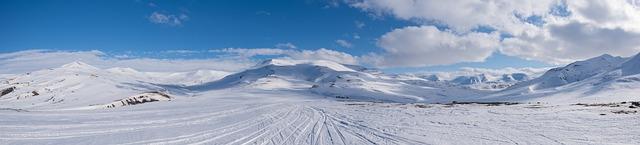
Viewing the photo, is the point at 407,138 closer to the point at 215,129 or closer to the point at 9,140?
the point at 215,129

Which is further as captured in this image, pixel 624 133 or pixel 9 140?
pixel 624 133

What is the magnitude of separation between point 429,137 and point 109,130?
50.4 feet

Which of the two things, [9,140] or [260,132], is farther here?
[260,132]

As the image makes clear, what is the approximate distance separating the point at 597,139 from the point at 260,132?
14.6 m

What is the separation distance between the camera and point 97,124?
28469 millimetres

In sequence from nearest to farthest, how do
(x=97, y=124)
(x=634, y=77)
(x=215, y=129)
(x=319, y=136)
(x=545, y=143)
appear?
(x=545, y=143), (x=319, y=136), (x=215, y=129), (x=97, y=124), (x=634, y=77)

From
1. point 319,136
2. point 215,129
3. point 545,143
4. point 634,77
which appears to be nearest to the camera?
point 545,143

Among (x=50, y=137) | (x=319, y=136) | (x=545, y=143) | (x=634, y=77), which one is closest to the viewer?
(x=545, y=143)

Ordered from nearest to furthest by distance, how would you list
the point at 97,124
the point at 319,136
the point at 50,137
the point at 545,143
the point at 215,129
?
1. the point at 545,143
2. the point at 50,137
3. the point at 319,136
4. the point at 215,129
5. the point at 97,124

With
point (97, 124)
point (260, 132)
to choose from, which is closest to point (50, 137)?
point (97, 124)

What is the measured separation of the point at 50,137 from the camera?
70.8 ft

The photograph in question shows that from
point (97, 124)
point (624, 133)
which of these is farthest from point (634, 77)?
point (97, 124)

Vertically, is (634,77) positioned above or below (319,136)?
above

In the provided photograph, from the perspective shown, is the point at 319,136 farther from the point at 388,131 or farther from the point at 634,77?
the point at 634,77
